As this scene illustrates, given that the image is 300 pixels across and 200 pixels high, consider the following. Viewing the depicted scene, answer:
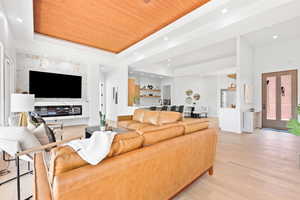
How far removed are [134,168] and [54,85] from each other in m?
5.93

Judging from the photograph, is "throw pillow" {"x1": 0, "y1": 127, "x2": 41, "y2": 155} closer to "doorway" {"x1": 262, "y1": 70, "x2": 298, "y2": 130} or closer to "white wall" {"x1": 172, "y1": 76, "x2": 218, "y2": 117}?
"doorway" {"x1": 262, "y1": 70, "x2": 298, "y2": 130}

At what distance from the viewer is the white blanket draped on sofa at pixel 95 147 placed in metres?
0.97

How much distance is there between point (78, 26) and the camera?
451 cm

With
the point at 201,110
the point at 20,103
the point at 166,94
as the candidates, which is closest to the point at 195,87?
the point at 201,110

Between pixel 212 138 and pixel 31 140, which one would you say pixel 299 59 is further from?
pixel 31 140

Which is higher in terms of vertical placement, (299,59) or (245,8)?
(245,8)

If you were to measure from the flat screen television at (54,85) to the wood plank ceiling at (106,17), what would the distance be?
1.50m

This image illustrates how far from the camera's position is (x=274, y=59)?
18.3 ft

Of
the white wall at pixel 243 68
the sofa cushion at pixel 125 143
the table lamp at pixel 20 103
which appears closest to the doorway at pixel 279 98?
the white wall at pixel 243 68

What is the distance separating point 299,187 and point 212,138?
1173mm

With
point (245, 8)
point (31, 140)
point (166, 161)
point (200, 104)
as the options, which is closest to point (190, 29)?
point (245, 8)

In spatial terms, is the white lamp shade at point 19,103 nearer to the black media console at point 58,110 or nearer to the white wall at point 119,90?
the black media console at point 58,110

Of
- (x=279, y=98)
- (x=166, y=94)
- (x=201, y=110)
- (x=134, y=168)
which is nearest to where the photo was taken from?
(x=134, y=168)

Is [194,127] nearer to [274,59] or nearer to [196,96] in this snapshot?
[274,59]
